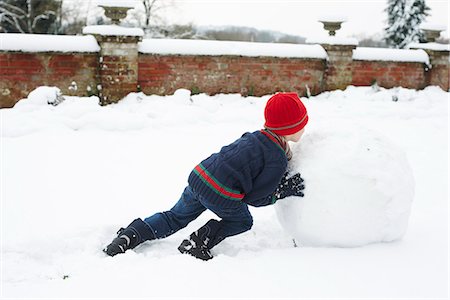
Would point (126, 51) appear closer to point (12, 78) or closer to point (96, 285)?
point (12, 78)

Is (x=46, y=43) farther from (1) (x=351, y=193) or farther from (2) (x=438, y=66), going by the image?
(2) (x=438, y=66)

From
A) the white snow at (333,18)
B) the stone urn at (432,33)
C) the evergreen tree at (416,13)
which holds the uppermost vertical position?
the evergreen tree at (416,13)

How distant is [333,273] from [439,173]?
2.72 meters

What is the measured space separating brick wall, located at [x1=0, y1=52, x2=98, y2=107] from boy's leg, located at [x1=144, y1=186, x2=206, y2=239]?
4.07 m

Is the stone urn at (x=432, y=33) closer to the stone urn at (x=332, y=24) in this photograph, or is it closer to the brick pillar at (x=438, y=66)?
the brick pillar at (x=438, y=66)

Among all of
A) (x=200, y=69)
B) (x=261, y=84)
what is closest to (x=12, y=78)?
(x=200, y=69)

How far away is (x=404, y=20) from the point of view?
24422mm

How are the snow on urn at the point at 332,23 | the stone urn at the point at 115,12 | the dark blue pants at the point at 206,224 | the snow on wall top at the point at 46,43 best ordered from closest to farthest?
the dark blue pants at the point at 206,224 → the snow on wall top at the point at 46,43 → the stone urn at the point at 115,12 → the snow on urn at the point at 332,23

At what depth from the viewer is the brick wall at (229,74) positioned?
22.7 ft

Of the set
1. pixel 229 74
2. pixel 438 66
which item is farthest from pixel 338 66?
pixel 438 66

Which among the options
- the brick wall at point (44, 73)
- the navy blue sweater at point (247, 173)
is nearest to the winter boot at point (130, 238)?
the navy blue sweater at point (247, 173)

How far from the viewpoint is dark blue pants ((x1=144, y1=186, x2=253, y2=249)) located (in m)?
2.72

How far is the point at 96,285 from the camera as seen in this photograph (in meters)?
2.13

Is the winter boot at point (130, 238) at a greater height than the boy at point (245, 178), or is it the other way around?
the boy at point (245, 178)
